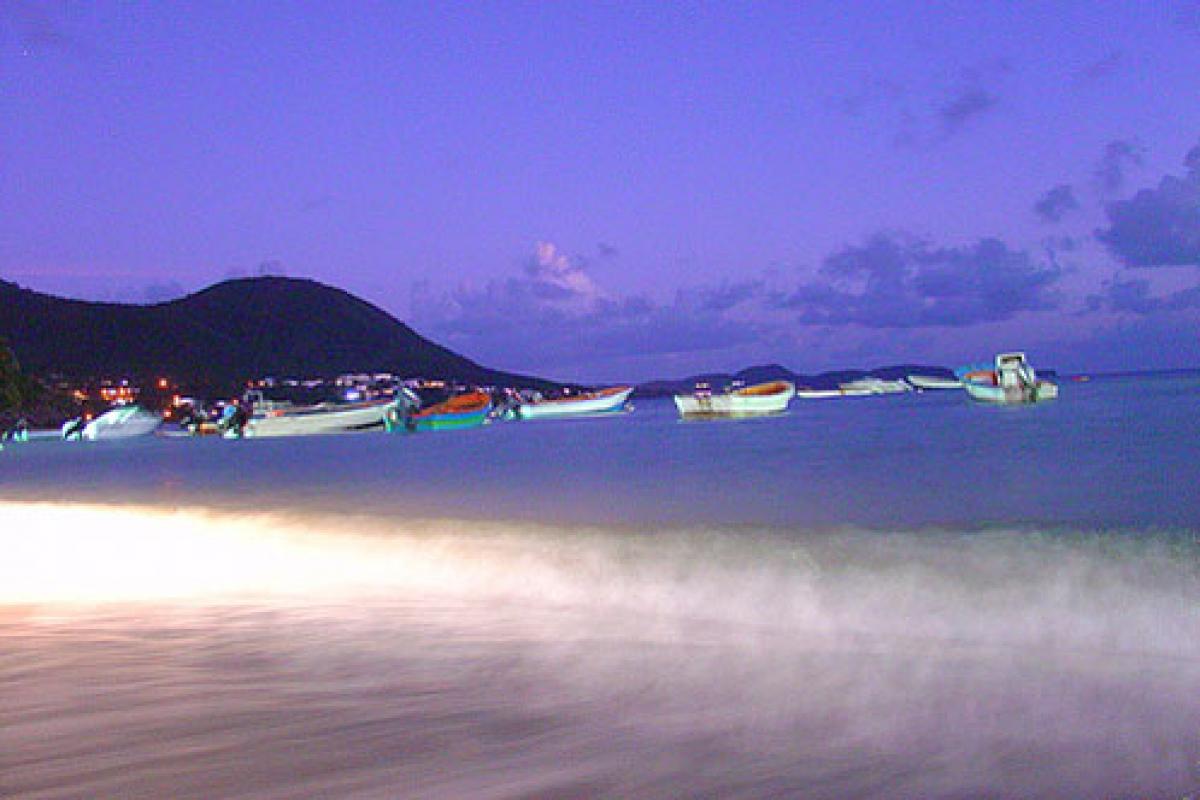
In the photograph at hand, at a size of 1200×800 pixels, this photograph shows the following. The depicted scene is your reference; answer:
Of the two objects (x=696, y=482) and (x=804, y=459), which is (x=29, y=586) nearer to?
(x=696, y=482)

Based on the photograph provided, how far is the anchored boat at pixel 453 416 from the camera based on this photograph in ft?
290

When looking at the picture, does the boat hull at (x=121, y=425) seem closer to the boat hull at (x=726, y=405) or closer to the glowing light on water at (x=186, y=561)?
the boat hull at (x=726, y=405)

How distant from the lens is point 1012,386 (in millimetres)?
83250

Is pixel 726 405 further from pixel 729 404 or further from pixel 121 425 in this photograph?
pixel 121 425

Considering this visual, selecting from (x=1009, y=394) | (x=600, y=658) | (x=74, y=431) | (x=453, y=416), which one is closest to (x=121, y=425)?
(x=74, y=431)

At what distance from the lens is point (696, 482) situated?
78.6 feet

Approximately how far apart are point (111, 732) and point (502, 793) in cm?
203

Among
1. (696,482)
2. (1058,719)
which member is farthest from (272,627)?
(696,482)

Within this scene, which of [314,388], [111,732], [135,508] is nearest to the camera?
[111,732]

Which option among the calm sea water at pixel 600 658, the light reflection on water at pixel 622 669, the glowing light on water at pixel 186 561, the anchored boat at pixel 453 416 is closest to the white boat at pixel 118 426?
the anchored boat at pixel 453 416

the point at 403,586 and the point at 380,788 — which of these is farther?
the point at 403,586

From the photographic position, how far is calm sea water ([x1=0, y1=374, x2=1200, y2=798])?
4180 millimetres

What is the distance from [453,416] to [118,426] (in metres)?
35.9

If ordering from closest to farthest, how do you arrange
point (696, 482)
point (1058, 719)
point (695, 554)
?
point (1058, 719), point (695, 554), point (696, 482)
